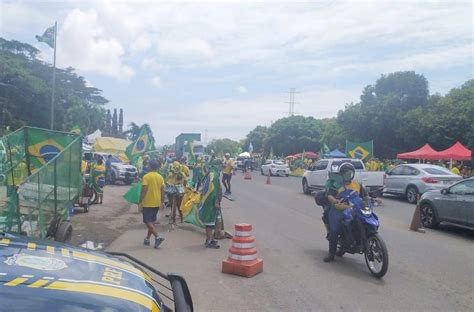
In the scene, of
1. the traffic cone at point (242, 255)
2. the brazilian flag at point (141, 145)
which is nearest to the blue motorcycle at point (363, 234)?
the traffic cone at point (242, 255)

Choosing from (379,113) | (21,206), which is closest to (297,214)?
(21,206)

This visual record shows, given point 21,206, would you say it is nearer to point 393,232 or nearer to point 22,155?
point 22,155

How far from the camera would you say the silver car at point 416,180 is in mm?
17953

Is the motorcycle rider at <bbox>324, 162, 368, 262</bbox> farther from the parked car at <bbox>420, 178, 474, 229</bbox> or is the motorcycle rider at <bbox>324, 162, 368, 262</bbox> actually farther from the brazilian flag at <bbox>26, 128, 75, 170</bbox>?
the brazilian flag at <bbox>26, 128, 75, 170</bbox>

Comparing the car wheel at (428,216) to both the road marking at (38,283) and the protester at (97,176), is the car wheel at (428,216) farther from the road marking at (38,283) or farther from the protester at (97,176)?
the road marking at (38,283)

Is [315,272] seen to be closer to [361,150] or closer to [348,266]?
[348,266]

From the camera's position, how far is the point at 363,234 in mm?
7422

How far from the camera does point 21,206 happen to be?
23.5 ft

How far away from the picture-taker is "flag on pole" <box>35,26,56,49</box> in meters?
28.7

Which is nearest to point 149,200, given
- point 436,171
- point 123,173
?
point 436,171

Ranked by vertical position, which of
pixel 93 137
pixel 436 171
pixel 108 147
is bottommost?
pixel 436 171

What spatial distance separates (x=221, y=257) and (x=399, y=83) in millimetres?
44426

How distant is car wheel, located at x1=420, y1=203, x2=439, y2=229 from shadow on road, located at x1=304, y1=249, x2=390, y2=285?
427 centimetres

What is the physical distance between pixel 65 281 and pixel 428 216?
11255 millimetres
